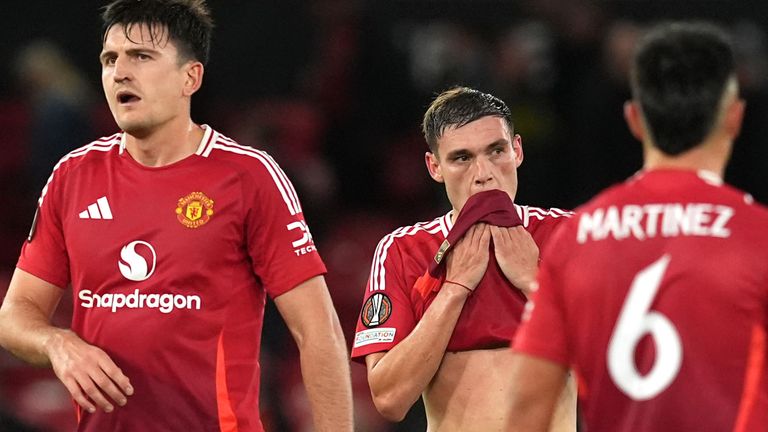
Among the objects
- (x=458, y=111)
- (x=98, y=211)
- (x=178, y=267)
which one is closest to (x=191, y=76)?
(x=98, y=211)

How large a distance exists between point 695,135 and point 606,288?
1.39ft

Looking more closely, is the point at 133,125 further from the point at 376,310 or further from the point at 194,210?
the point at 376,310

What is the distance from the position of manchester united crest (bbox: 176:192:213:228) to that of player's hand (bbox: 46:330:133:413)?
1.69 feet

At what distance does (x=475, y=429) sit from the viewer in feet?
15.8

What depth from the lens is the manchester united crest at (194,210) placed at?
15.9 ft

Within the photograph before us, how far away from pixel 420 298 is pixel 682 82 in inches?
67.1

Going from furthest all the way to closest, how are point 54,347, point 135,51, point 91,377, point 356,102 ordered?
point 356,102, point 135,51, point 54,347, point 91,377

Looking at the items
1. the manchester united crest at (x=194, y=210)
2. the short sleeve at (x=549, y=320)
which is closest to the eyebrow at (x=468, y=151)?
the manchester united crest at (x=194, y=210)

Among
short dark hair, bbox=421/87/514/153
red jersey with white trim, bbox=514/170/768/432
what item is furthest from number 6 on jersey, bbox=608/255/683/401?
short dark hair, bbox=421/87/514/153

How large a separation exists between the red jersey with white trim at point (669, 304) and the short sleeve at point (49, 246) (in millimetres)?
2068

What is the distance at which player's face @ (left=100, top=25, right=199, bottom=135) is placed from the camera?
192 inches

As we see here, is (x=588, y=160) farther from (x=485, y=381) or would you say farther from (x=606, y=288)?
(x=606, y=288)

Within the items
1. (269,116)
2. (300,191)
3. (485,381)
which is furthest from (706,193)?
(269,116)

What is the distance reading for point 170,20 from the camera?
16.5 feet
